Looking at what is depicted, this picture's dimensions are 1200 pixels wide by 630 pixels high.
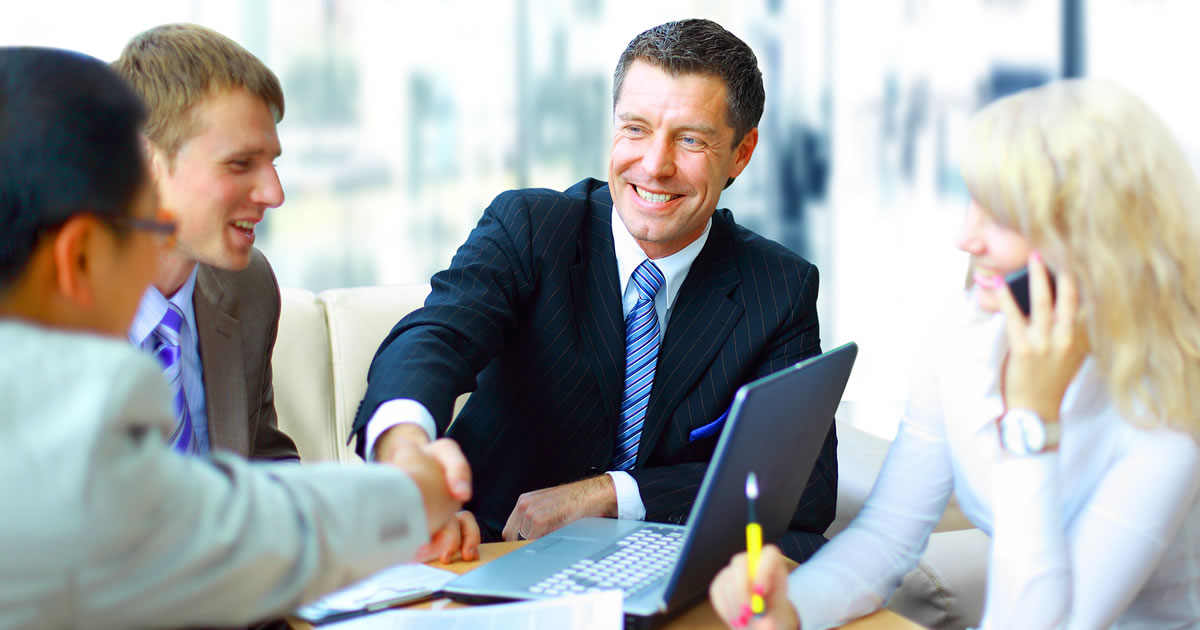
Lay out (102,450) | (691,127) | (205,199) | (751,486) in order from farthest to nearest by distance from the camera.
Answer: (691,127) → (205,199) → (751,486) → (102,450)

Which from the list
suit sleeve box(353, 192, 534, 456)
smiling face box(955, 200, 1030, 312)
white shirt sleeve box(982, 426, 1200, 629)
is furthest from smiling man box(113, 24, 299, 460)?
white shirt sleeve box(982, 426, 1200, 629)

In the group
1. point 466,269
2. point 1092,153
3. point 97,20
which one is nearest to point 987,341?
point 1092,153

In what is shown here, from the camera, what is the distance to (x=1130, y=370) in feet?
3.85

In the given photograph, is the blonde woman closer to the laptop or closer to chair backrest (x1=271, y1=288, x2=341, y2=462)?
the laptop

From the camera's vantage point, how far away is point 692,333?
6.33ft

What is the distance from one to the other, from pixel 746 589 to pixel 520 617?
25 cm

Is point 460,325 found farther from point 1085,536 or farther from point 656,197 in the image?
point 1085,536

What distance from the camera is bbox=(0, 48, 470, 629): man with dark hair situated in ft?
2.15

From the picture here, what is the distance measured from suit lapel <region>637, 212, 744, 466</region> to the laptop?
46cm

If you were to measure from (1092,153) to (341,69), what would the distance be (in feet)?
9.21

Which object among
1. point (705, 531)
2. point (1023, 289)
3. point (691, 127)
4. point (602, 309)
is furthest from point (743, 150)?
point (705, 531)

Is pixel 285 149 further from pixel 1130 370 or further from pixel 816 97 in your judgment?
pixel 1130 370

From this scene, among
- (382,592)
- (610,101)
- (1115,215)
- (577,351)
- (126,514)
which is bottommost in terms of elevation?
(382,592)

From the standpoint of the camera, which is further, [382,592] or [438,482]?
[382,592]
